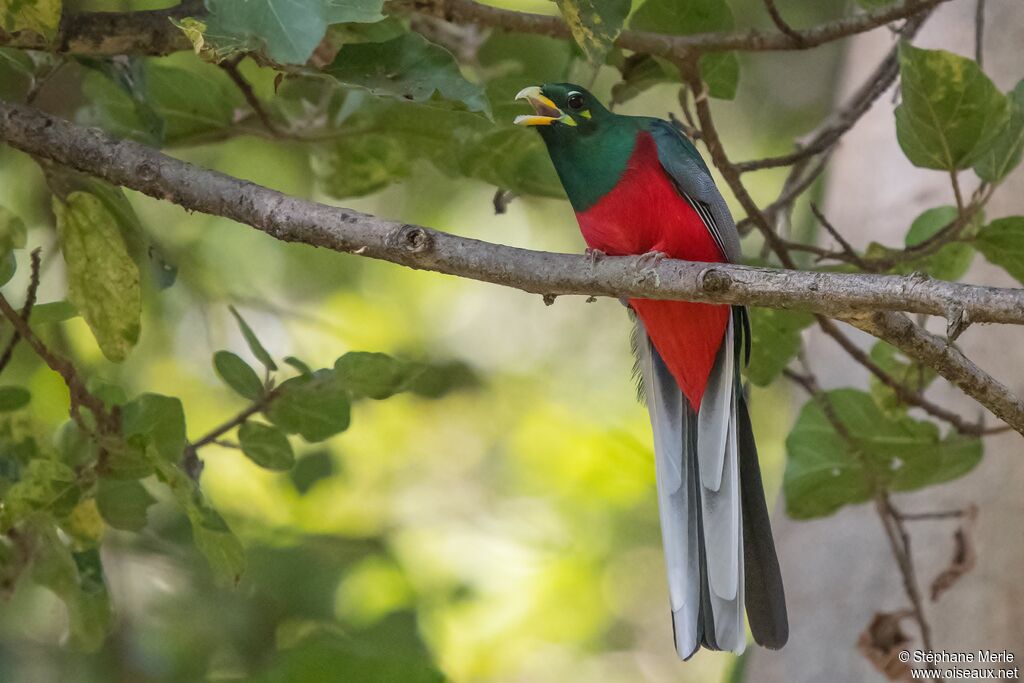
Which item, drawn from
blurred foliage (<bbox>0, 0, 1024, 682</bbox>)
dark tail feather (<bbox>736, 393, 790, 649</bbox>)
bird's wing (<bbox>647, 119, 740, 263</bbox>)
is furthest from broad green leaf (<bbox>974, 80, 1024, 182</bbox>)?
dark tail feather (<bbox>736, 393, 790, 649</bbox>)

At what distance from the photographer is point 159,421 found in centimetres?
236

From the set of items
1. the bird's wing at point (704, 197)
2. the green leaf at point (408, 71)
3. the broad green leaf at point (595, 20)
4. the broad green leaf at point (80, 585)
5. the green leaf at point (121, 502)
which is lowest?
the broad green leaf at point (80, 585)

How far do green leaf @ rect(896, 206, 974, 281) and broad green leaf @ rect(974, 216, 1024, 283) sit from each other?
21 cm

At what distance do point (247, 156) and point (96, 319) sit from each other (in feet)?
9.26

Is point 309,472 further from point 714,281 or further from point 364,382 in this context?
point 714,281

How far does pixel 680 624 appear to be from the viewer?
8.68 feet

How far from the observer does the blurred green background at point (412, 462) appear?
4066 mm

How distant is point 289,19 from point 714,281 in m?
0.78

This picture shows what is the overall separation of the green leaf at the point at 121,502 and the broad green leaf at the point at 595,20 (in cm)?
133

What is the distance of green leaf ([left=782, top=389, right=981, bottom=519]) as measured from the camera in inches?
118

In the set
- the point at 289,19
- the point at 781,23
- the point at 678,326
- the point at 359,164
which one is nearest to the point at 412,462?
the point at 359,164

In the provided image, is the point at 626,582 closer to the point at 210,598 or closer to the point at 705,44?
the point at 210,598

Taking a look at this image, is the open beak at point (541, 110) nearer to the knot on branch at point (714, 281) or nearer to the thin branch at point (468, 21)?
the thin branch at point (468, 21)

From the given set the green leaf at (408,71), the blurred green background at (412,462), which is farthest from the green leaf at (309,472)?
the green leaf at (408,71)
